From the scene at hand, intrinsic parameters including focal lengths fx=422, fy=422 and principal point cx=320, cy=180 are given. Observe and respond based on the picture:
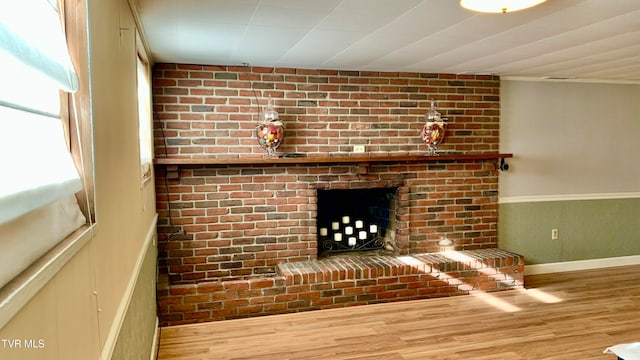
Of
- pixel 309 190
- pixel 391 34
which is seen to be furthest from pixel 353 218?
pixel 391 34

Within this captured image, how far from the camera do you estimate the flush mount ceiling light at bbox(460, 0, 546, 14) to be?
79.3 inches

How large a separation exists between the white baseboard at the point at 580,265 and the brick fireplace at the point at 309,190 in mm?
688

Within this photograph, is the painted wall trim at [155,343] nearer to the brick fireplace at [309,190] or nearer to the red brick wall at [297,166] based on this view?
the brick fireplace at [309,190]

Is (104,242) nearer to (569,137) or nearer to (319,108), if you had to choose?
(319,108)

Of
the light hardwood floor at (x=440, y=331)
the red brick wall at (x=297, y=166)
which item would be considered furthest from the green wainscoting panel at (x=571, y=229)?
the light hardwood floor at (x=440, y=331)

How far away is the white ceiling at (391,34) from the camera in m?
2.22

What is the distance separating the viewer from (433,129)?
4.09m

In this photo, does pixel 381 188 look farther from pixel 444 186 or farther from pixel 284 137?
pixel 284 137

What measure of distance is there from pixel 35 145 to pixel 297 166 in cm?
319

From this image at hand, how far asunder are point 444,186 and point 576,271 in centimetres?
193

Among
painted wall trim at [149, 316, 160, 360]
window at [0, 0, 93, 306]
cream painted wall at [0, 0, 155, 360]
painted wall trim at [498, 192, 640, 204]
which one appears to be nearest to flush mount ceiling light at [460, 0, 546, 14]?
cream painted wall at [0, 0, 155, 360]

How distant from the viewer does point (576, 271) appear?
475cm

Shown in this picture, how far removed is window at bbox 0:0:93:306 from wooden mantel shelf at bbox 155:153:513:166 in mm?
2501

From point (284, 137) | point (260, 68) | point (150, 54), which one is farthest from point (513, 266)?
point (150, 54)
